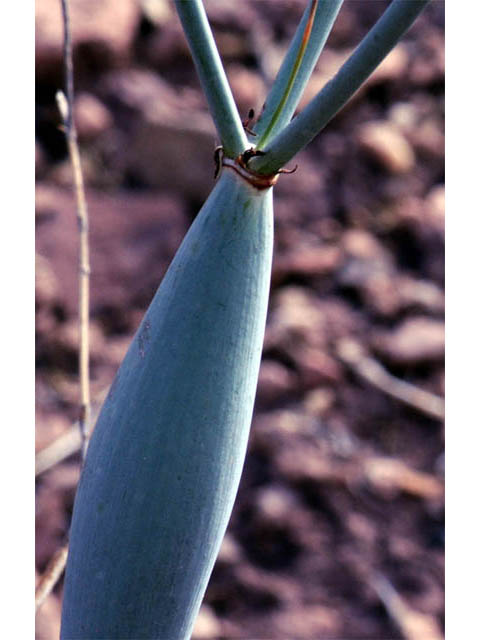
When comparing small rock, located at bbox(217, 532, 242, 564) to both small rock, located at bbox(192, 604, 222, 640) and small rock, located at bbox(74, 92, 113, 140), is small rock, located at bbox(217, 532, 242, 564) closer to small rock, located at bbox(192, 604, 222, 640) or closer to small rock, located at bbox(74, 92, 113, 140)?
small rock, located at bbox(192, 604, 222, 640)

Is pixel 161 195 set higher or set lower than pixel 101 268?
higher

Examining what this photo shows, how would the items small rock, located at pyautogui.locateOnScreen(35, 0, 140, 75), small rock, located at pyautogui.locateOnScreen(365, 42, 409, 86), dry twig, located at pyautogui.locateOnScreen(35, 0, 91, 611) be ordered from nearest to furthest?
dry twig, located at pyautogui.locateOnScreen(35, 0, 91, 611)
small rock, located at pyautogui.locateOnScreen(35, 0, 140, 75)
small rock, located at pyautogui.locateOnScreen(365, 42, 409, 86)

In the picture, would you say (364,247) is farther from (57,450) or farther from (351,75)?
(351,75)

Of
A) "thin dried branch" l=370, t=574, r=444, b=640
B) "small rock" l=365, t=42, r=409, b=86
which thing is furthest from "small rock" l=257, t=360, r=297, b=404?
"small rock" l=365, t=42, r=409, b=86

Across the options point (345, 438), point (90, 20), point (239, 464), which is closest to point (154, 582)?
point (239, 464)
